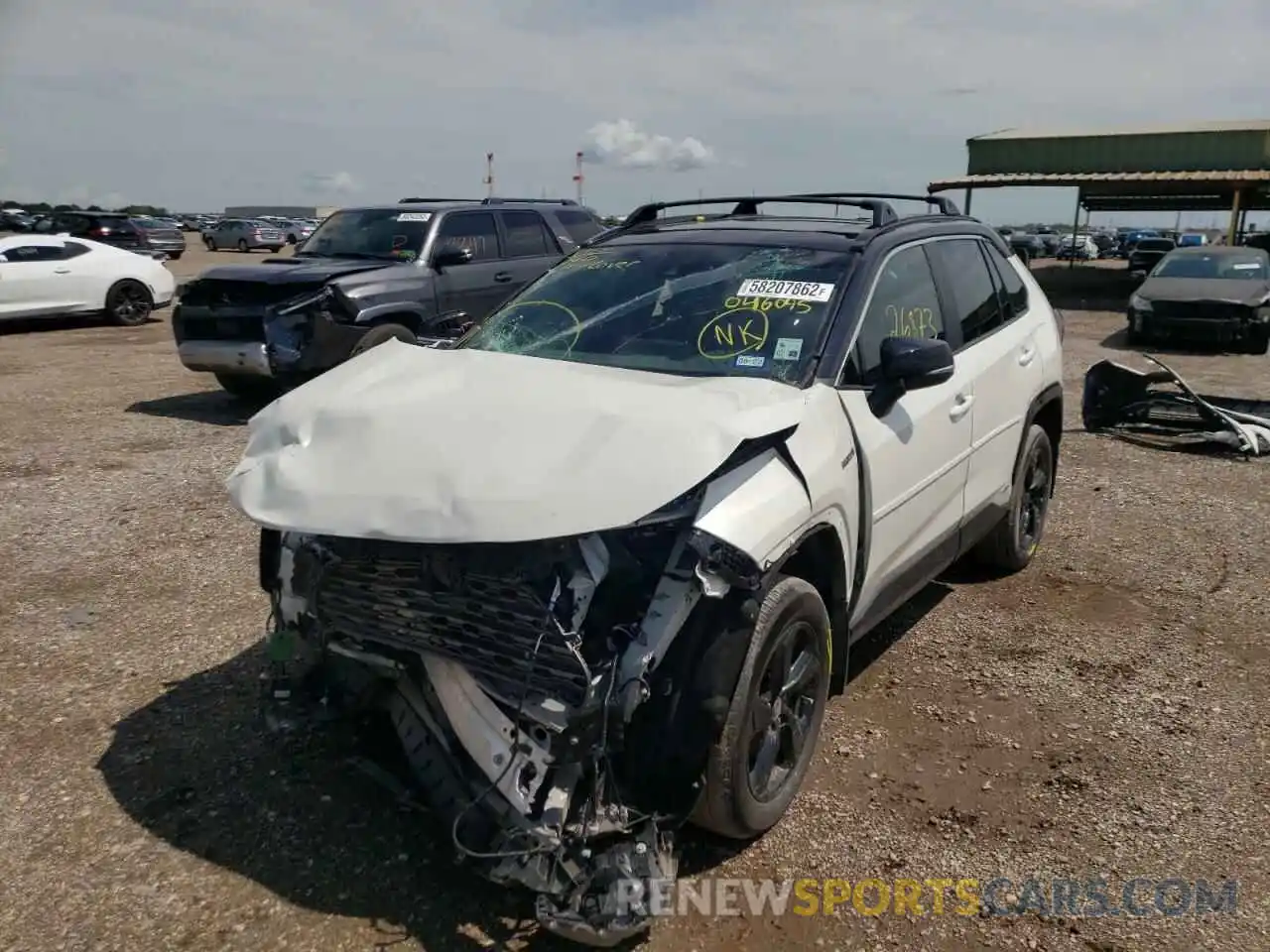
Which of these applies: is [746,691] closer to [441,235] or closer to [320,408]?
[320,408]

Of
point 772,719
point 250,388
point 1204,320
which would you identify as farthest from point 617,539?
point 1204,320

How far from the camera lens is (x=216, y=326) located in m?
8.97

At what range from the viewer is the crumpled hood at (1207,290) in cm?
1417

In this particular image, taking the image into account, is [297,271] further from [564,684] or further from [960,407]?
[564,684]

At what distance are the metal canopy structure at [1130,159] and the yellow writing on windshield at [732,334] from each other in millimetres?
25855

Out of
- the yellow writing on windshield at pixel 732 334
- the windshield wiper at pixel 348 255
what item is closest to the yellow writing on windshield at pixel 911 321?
the yellow writing on windshield at pixel 732 334

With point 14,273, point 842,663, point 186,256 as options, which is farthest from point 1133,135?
point 186,256

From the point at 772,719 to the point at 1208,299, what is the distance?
13958 mm

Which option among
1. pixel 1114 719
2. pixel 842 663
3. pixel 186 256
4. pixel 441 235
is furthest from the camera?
pixel 186 256

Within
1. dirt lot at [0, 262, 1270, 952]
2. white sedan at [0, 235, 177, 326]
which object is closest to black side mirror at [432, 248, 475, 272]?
dirt lot at [0, 262, 1270, 952]

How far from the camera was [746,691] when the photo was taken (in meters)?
2.79

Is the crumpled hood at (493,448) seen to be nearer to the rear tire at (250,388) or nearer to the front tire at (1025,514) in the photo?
the front tire at (1025,514)

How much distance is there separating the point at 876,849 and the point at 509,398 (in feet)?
→ 6.07

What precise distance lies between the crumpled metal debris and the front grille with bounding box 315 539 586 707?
7.17 metres
